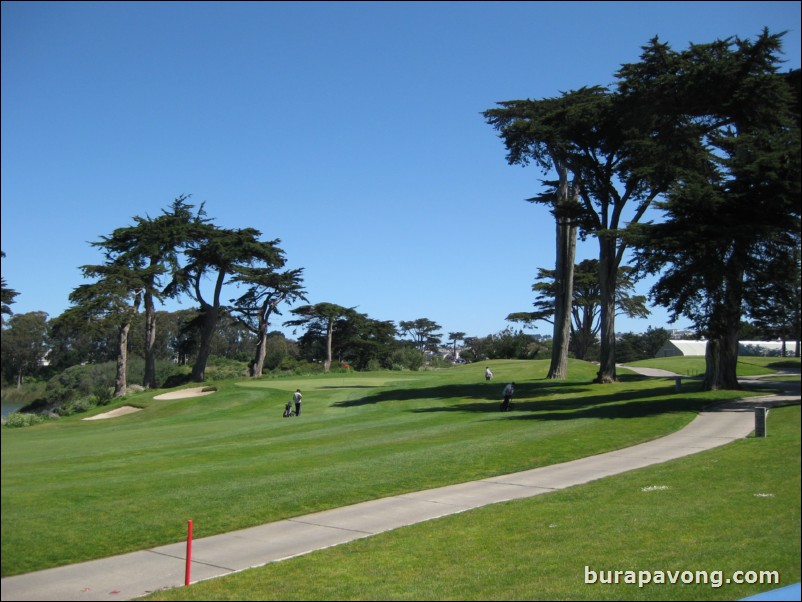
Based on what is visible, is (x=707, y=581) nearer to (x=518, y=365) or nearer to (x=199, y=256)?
(x=199, y=256)

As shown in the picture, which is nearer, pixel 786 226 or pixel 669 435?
pixel 786 226

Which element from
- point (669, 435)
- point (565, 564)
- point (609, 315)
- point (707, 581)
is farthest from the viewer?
point (609, 315)

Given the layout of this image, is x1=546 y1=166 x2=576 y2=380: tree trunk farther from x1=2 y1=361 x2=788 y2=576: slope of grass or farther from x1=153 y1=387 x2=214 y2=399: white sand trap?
x1=153 y1=387 x2=214 y2=399: white sand trap

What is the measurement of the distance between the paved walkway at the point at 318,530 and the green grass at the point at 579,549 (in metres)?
0.61

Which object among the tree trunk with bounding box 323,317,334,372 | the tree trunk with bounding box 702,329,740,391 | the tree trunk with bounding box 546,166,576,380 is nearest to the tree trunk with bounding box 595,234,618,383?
the tree trunk with bounding box 546,166,576,380

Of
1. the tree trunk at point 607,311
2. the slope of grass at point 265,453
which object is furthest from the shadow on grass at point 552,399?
the tree trunk at point 607,311

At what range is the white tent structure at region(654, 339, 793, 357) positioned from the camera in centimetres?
978

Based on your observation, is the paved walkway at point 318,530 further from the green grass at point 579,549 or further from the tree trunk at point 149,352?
the tree trunk at point 149,352

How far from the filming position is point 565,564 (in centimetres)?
856

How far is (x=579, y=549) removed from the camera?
931 centimetres

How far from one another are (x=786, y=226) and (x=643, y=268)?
61.7ft

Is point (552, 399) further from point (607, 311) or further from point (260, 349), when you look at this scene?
point (260, 349)

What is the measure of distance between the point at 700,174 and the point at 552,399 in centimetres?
1993

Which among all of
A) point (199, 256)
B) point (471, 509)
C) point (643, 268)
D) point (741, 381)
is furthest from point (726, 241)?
point (199, 256)
